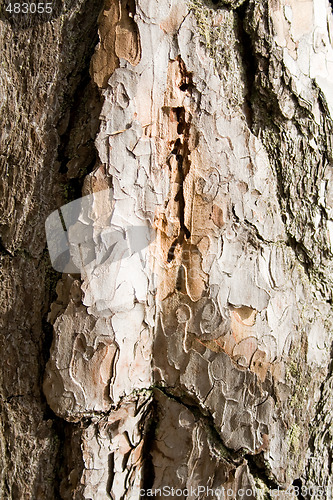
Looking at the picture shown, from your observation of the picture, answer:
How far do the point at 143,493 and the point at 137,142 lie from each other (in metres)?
0.73

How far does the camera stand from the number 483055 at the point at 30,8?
39.5 inches

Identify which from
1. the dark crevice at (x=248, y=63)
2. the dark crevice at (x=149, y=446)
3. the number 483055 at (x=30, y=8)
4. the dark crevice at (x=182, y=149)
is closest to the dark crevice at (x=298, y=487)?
the dark crevice at (x=149, y=446)

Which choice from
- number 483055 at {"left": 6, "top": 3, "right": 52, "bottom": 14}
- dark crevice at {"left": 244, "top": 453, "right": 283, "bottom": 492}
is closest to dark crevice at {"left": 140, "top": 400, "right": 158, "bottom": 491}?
dark crevice at {"left": 244, "top": 453, "right": 283, "bottom": 492}

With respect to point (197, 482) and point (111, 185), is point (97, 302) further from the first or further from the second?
point (197, 482)

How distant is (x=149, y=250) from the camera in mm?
963

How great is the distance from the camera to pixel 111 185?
0.92 metres

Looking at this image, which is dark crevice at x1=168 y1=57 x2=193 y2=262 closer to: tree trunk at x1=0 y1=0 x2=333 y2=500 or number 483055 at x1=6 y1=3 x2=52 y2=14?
tree trunk at x1=0 y1=0 x2=333 y2=500

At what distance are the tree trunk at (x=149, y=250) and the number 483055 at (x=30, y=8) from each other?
1cm

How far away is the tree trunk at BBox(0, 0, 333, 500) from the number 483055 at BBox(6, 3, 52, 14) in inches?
0.6

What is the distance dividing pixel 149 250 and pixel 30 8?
1.85ft

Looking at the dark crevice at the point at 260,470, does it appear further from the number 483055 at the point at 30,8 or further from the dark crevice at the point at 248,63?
the number 483055 at the point at 30,8

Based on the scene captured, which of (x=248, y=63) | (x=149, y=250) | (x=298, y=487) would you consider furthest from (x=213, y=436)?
(x=248, y=63)

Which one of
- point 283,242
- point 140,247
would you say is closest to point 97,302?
point 140,247
